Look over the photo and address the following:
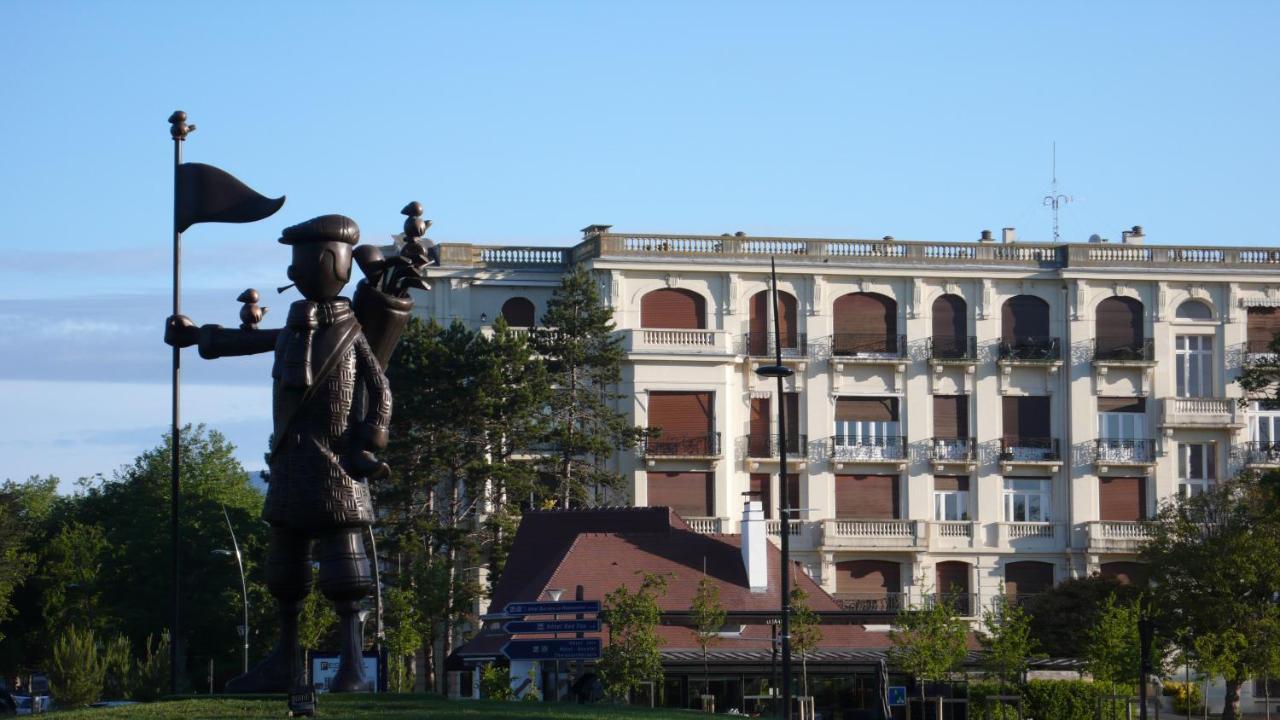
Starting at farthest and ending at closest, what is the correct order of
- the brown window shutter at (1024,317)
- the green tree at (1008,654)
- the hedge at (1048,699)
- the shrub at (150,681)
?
1. the brown window shutter at (1024,317)
2. the green tree at (1008,654)
3. the hedge at (1048,699)
4. the shrub at (150,681)

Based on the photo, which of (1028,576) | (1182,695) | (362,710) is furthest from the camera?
(1028,576)

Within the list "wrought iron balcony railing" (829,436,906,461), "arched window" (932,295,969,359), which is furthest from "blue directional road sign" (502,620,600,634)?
"arched window" (932,295,969,359)

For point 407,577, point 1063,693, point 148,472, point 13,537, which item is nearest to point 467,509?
point 407,577

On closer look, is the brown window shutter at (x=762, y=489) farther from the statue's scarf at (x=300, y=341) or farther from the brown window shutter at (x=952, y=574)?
the statue's scarf at (x=300, y=341)

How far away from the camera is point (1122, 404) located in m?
69.6

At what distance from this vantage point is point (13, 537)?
65188mm

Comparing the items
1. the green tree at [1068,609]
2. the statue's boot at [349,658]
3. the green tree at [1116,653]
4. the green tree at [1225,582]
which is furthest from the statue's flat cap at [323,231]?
the green tree at [1068,609]

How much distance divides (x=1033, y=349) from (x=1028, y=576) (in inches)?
328

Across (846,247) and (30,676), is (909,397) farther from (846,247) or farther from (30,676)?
(30,676)

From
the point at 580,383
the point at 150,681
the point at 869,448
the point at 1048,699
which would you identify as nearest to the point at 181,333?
the point at 150,681

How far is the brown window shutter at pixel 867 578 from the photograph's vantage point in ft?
219

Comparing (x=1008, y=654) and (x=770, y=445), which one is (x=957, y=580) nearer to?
(x=770, y=445)

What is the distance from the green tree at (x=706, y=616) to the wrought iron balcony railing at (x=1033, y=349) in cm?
2618

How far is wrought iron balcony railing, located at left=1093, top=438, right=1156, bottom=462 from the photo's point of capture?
6894cm
